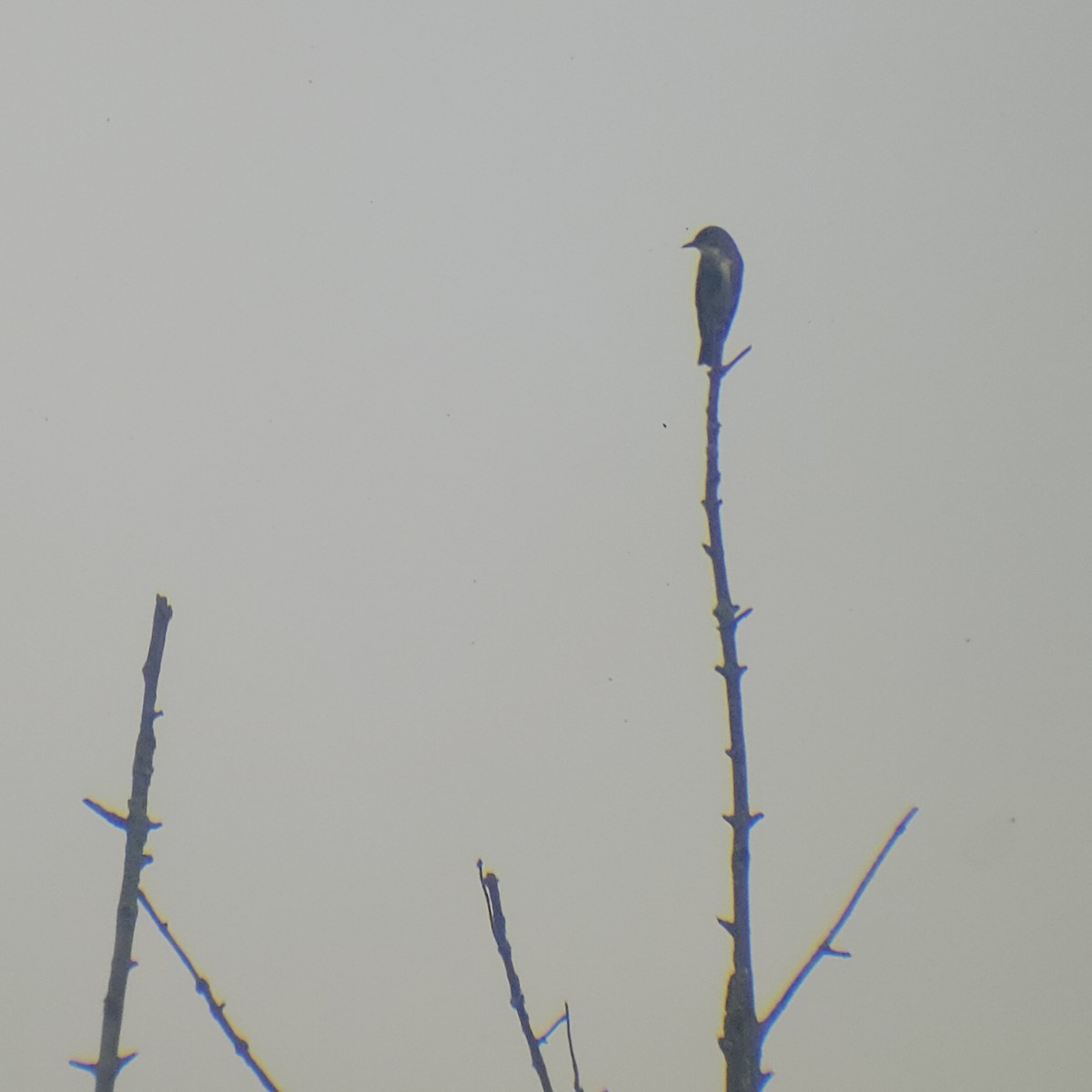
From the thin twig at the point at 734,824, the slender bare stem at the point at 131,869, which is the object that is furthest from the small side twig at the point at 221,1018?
the thin twig at the point at 734,824

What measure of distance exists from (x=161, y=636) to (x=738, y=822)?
47 centimetres

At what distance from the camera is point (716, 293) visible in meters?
1.03

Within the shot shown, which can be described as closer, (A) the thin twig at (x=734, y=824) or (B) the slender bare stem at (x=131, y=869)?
(A) the thin twig at (x=734, y=824)

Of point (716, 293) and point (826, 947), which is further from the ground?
point (716, 293)

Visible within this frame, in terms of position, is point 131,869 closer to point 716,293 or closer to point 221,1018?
point 221,1018

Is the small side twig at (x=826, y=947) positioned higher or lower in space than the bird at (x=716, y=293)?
lower

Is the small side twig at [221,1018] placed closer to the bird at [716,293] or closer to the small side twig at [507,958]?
the small side twig at [507,958]

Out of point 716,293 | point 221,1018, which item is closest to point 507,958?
point 221,1018

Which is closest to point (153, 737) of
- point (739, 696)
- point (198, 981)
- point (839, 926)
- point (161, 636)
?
point (161, 636)

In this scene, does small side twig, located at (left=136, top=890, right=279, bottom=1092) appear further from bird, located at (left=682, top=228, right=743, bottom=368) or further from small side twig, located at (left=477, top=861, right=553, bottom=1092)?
bird, located at (left=682, top=228, right=743, bottom=368)

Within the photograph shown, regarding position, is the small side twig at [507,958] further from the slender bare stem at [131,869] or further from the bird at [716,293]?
the bird at [716,293]

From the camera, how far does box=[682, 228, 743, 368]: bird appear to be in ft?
2.85

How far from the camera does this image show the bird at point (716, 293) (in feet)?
2.85

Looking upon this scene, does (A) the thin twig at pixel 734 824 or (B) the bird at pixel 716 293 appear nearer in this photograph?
(A) the thin twig at pixel 734 824
